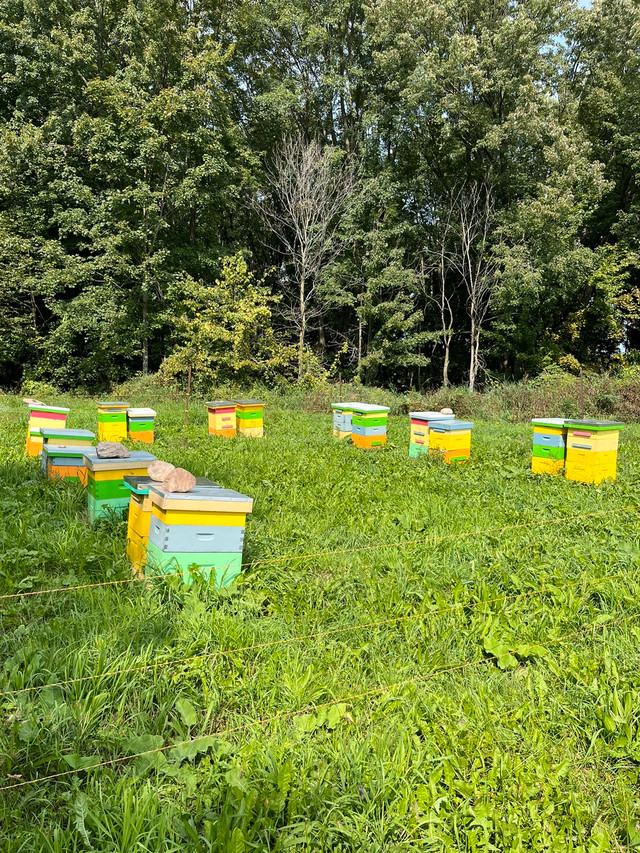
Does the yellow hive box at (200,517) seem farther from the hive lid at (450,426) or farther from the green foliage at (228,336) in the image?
the green foliage at (228,336)

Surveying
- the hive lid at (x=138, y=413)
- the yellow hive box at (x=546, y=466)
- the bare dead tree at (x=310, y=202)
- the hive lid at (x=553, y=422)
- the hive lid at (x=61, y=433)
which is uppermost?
the bare dead tree at (x=310, y=202)

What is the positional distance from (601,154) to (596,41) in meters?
3.27

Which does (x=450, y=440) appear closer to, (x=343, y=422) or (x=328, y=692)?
(x=343, y=422)

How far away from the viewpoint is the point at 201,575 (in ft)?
9.61

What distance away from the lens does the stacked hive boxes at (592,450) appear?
583 cm

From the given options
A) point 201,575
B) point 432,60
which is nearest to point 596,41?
point 432,60

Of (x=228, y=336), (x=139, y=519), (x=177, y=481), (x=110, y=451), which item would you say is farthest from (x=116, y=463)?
(x=228, y=336)

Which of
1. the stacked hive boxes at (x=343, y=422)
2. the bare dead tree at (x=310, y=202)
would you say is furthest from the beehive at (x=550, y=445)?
the bare dead tree at (x=310, y=202)

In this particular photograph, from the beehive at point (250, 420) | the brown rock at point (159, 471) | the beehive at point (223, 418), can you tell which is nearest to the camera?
the brown rock at point (159, 471)

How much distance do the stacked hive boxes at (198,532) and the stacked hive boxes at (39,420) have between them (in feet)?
13.1

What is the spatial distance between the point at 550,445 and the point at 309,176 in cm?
1394

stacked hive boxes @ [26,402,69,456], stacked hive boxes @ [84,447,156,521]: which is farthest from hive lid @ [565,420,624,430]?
stacked hive boxes @ [26,402,69,456]

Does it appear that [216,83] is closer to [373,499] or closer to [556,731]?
[373,499]

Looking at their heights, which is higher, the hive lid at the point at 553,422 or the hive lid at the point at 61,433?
the hive lid at the point at 553,422
